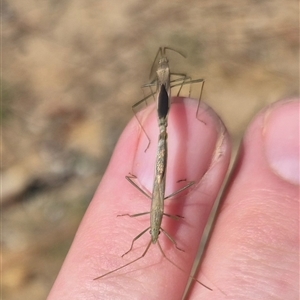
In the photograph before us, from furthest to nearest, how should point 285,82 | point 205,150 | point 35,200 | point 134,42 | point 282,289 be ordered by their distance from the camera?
point 134,42 < point 285,82 < point 35,200 < point 205,150 < point 282,289

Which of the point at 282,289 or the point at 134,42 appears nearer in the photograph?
the point at 282,289

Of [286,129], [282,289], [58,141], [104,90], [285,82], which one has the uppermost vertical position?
[285,82]

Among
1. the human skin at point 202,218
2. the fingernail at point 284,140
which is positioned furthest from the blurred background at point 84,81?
the fingernail at point 284,140

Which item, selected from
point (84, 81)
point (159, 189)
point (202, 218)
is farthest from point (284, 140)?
point (84, 81)

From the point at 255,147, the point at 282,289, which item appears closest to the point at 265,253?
the point at 282,289

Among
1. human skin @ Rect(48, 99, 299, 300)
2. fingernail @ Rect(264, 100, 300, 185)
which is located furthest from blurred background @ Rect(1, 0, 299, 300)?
fingernail @ Rect(264, 100, 300, 185)

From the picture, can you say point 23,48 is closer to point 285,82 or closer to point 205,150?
point 285,82
